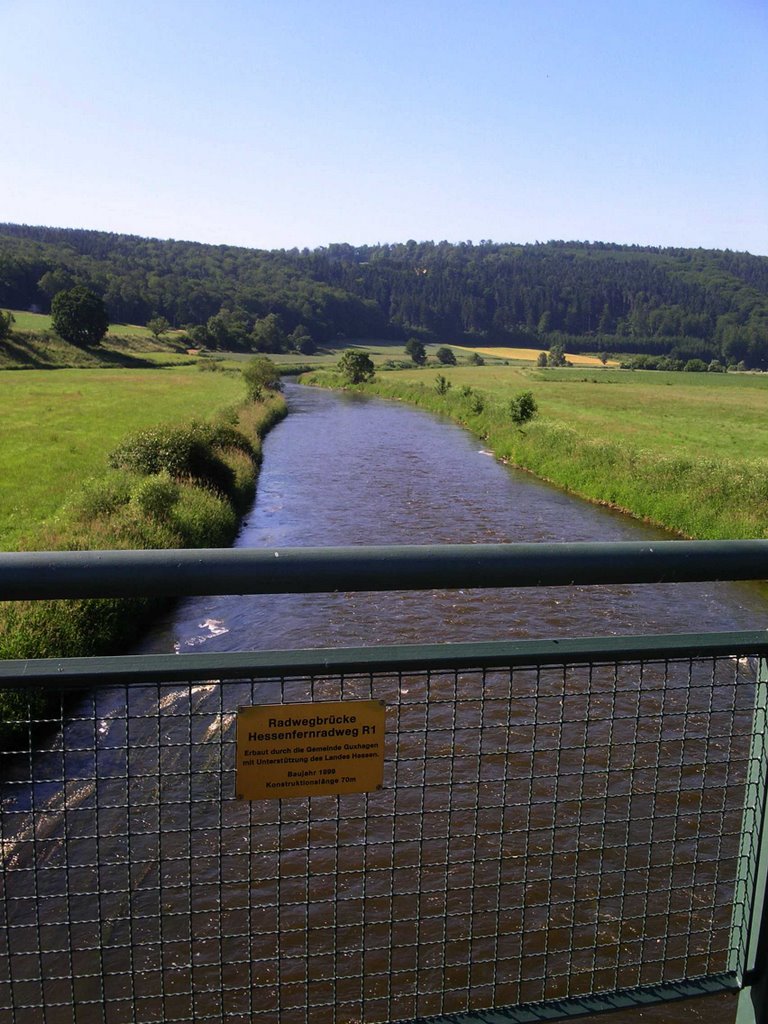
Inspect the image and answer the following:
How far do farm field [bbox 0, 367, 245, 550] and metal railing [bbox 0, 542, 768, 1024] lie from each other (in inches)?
336

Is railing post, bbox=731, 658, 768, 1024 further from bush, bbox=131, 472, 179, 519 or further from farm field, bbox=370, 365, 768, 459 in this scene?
farm field, bbox=370, 365, 768, 459

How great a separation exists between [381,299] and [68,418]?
144639mm

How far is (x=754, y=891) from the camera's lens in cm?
234

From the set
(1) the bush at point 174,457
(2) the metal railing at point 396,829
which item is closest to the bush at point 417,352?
(1) the bush at point 174,457

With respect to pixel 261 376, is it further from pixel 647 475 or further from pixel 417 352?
pixel 417 352

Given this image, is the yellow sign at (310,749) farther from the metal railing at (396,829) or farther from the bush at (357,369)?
the bush at (357,369)

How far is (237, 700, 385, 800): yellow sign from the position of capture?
202 centimetres

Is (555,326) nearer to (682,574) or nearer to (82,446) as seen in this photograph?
(82,446)

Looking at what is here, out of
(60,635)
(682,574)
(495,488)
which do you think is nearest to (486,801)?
(60,635)

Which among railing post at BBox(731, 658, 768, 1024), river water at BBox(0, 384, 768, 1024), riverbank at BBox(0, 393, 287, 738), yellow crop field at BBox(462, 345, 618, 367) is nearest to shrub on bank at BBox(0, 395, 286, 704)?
riverbank at BBox(0, 393, 287, 738)

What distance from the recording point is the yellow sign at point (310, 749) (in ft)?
6.61

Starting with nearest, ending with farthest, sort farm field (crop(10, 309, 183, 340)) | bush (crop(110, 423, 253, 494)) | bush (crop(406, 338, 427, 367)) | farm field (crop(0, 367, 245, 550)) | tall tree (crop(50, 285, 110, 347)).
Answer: farm field (crop(0, 367, 245, 550)) → bush (crop(110, 423, 253, 494)) → tall tree (crop(50, 285, 110, 347)) → farm field (crop(10, 309, 183, 340)) → bush (crop(406, 338, 427, 367))

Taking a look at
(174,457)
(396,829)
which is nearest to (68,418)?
(174,457)

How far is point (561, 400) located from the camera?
59406 mm
